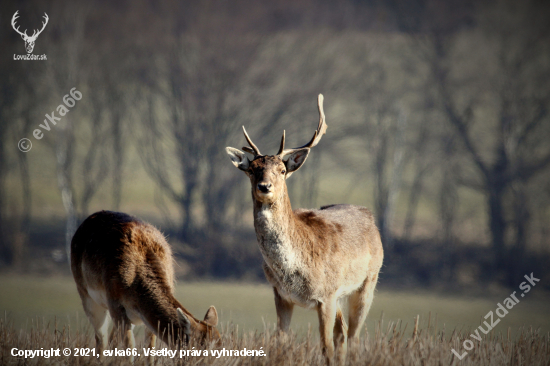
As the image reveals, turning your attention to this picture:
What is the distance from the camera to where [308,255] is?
229 inches

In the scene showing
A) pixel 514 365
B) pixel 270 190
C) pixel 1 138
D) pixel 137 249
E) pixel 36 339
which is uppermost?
pixel 1 138

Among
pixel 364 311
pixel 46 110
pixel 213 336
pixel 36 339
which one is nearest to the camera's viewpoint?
pixel 213 336

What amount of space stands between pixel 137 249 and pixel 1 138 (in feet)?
41.9

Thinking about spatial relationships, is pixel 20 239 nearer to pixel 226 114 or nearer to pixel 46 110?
pixel 46 110

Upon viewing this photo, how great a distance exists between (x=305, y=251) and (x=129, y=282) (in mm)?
1828

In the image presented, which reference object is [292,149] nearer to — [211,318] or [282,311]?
[282,311]

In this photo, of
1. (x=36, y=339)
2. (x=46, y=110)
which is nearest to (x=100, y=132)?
(x=46, y=110)

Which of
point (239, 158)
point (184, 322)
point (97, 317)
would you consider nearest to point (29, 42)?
point (97, 317)

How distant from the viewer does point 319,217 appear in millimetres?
6578

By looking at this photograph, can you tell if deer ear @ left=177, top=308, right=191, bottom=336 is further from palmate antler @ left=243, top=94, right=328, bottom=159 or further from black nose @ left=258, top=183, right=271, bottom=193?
palmate antler @ left=243, top=94, right=328, bottom=159

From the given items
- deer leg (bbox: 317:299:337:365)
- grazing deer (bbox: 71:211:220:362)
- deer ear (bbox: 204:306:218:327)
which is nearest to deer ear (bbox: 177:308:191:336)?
grazing deer (bbox: 71:211:220:362)

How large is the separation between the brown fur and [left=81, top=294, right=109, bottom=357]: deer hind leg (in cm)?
207

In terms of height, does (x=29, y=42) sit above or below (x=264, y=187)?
above

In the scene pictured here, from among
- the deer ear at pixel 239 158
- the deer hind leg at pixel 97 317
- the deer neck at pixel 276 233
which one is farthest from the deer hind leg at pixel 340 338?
the deer hind leg at pixel 97 317
